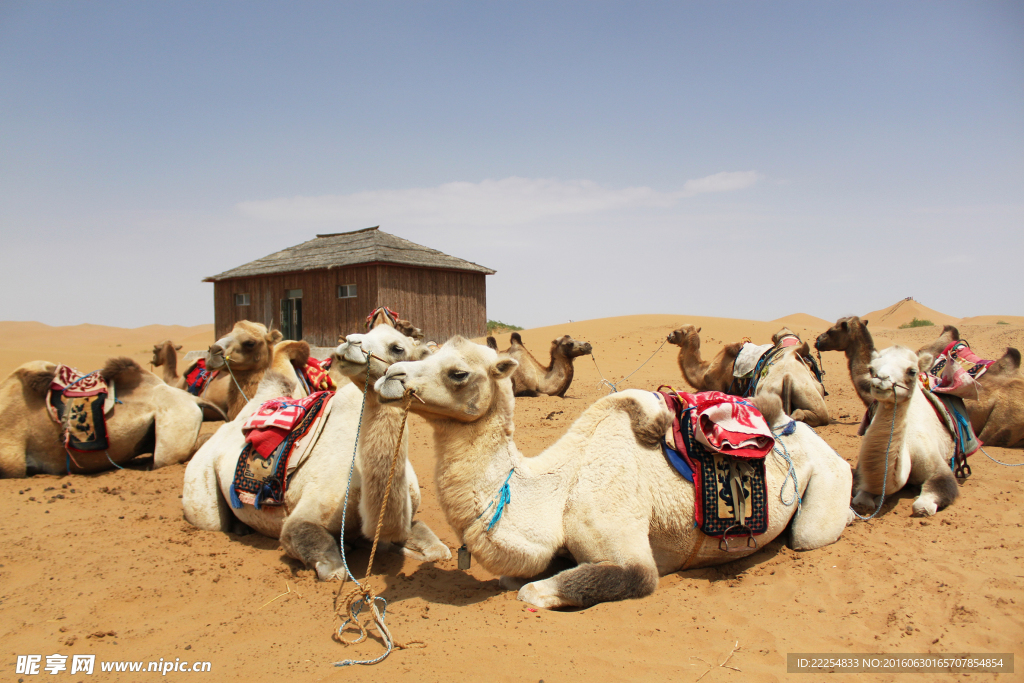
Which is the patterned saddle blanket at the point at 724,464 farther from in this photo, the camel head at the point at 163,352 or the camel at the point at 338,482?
the camel head at the point at 163,352

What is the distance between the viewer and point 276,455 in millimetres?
4469

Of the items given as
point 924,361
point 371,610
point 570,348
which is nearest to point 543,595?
point 371,610

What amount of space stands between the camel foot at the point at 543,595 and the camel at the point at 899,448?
2.99m

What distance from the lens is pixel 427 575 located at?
4008mm

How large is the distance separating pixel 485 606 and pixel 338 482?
1474 millimetres

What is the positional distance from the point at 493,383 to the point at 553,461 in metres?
0.69

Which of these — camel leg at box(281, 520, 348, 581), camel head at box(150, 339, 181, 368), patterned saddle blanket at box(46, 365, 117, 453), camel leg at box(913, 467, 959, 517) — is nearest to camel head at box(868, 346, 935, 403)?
camel leg at box(913, 467, 959, 517)

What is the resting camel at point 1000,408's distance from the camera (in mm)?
7488

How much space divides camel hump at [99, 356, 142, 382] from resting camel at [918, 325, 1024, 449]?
964cm

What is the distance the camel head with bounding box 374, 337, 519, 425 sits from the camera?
318cm

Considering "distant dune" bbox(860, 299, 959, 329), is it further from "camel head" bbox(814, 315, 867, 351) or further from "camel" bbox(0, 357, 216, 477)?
"camel" bbox(0, 357, 216, 477)

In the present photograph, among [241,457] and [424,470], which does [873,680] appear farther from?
[424,470]

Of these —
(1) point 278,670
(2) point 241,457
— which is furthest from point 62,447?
(1) point 278,670

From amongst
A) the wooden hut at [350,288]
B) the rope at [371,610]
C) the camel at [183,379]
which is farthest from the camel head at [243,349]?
the wooden hut at [350,288]
